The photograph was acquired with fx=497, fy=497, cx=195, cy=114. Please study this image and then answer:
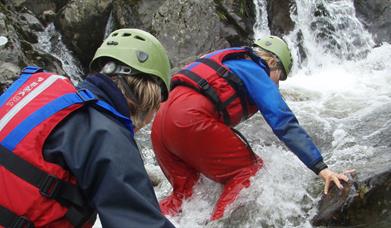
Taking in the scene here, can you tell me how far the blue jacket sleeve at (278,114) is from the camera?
3.94 m

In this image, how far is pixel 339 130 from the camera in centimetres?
637

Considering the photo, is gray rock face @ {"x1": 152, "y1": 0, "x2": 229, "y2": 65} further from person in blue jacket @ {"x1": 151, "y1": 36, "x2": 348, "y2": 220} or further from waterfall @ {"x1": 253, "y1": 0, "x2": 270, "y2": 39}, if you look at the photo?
person in blue jacket @ {"x1": 151, "y1": 36, "x2": 348, "y2": 220}

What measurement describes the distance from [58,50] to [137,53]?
33.2 ft

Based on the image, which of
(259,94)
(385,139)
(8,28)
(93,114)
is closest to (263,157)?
(259,94)

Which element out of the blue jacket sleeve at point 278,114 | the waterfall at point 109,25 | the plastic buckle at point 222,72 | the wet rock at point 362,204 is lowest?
the waterfall at point 109,25

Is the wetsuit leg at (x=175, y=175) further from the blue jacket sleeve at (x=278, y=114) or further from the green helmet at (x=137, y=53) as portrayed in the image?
the green helmet at (x=137, y=53)

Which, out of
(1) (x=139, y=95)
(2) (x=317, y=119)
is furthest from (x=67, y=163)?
(2) (x=317, y=119)

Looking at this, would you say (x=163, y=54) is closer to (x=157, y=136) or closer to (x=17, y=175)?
(x=17, y=175)

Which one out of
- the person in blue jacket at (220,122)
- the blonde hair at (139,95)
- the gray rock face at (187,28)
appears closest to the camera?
the blonde hair at (139,95)

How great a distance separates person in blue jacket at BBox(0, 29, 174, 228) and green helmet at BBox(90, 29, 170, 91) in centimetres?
35

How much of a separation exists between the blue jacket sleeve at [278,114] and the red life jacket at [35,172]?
7.41 ft

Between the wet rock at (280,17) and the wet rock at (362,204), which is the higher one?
the wet rock at (362,204)

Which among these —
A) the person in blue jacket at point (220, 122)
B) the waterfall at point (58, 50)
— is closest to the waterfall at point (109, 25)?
the waterfall at point (58, 50)

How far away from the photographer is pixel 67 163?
191 centimetres
